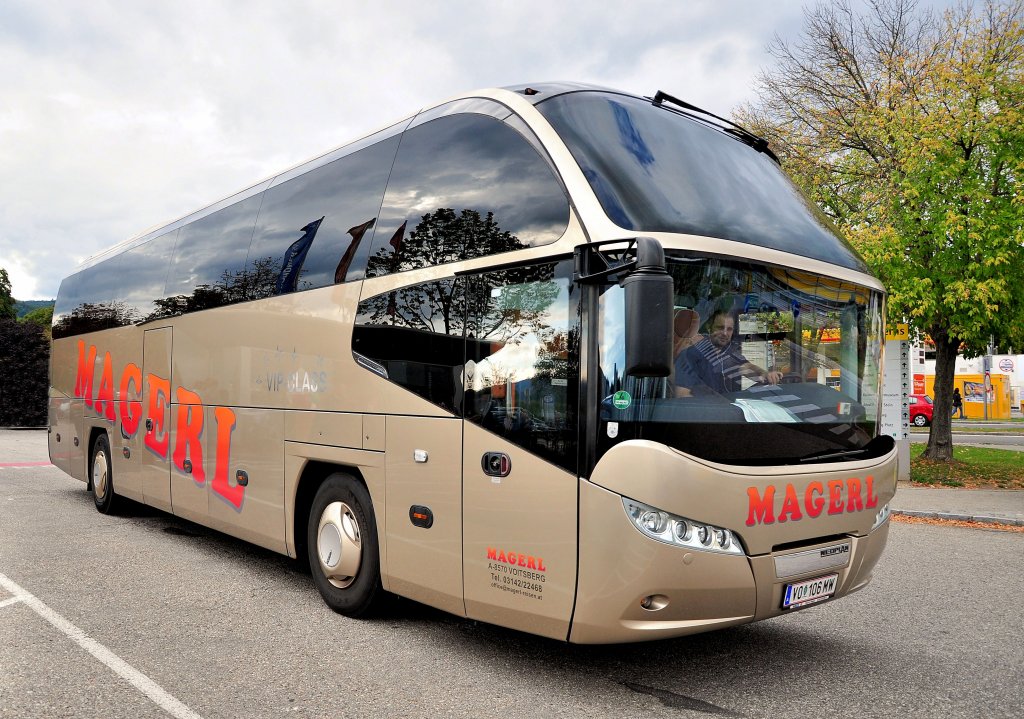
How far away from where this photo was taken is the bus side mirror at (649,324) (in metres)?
3.81

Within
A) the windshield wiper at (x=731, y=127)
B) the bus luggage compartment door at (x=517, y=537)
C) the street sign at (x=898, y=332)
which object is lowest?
the bus luggage compartment door at (x=517, y=537)

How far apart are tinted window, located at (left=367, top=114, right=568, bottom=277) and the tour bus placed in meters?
0.02

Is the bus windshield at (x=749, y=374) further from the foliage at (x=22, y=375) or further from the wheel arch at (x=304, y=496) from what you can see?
the foliage at (x=22, y=375)

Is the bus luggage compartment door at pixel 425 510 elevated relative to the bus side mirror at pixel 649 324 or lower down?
lower down

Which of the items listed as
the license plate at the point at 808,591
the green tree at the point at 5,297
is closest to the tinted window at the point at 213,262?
the license plate at the point at 808,591

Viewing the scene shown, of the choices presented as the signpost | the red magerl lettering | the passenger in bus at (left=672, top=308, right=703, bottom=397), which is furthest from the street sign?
the passenger in bus at (left=672, top=308, right=703, bottom=397)

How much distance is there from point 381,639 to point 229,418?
299 centimetres

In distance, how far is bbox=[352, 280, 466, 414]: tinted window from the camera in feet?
16.3

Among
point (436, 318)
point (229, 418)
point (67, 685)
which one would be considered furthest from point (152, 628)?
point (436, 318)

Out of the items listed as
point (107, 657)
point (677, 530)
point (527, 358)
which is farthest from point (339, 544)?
point (677, 530)

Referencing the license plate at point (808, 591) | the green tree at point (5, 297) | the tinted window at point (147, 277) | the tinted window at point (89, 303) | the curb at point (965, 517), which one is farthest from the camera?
the green tree at point (5, 297)

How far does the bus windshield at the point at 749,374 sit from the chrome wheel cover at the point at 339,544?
2.46m

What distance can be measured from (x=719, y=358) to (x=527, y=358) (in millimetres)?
1013

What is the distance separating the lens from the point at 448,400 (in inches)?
195
